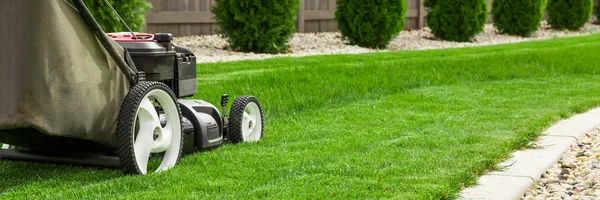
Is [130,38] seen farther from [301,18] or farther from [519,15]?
[519,15]

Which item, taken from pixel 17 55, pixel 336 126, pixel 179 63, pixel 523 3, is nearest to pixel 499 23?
pixel 523 3

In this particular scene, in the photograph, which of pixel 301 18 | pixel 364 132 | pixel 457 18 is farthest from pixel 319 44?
pixel 364 132

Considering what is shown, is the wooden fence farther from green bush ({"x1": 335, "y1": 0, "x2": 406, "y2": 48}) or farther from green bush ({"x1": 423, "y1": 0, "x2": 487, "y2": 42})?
green bush ({"x1": 423, "y1": 0, "x2": 487, "y2": 42})

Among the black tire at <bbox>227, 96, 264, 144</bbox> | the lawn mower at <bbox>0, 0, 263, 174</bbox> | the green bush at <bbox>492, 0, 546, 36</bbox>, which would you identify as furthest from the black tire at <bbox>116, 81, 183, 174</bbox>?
the green bush at <bbox>492, 0, 546, 36</bbox>

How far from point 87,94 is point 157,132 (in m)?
0.50

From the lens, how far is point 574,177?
407 cm

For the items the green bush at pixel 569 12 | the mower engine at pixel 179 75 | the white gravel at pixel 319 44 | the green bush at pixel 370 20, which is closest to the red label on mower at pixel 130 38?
the mower engine at pixel 179 75

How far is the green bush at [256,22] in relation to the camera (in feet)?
36.1

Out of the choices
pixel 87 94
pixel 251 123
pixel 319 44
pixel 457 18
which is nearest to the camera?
pixel 87 94

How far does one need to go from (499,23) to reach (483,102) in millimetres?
11836

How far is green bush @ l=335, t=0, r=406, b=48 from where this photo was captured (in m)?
13.0

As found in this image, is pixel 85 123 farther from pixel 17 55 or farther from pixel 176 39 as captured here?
pixel 176 39

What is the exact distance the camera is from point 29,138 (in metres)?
→ 3.55

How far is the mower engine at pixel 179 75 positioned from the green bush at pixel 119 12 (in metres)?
4.66
